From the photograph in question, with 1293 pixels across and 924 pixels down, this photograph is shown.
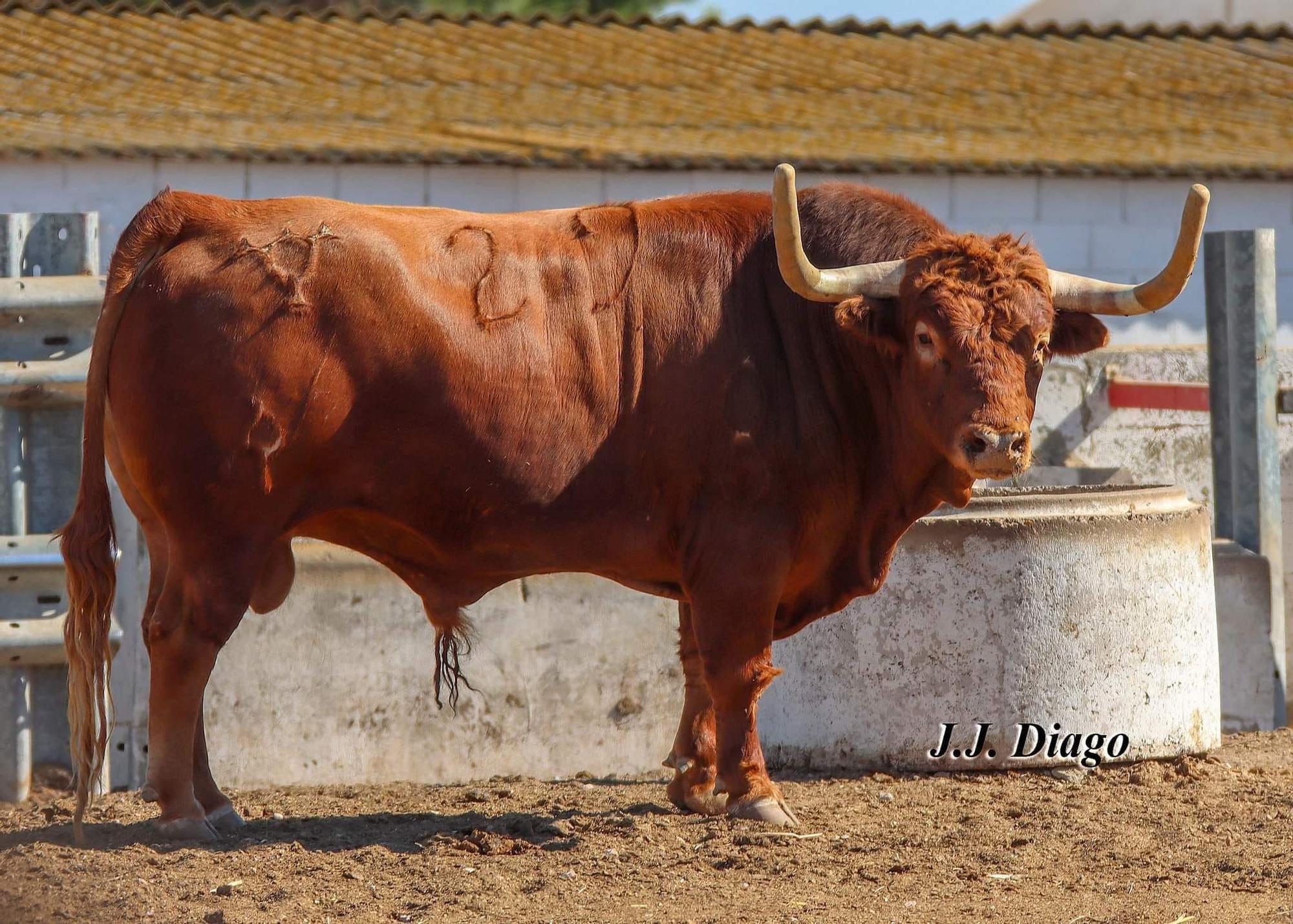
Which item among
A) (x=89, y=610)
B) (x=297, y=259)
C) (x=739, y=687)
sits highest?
(x=297, y=259)

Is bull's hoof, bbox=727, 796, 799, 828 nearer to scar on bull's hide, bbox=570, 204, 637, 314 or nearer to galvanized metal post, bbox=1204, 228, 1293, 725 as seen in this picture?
scar on bull's hide, bbox=570, 204, 637, 314

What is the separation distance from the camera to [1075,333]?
5172 mm

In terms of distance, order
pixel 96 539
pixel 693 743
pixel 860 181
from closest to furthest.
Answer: pixel 96 539 < pixel 693 743 < pixel 860 181

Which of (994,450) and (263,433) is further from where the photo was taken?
(263,433)

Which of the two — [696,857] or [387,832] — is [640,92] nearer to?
[387,832]

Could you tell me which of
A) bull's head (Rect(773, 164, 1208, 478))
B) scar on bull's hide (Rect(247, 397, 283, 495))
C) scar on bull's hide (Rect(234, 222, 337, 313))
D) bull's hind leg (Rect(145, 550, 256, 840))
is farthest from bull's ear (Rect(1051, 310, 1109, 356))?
bull's hind leg (Rect(145, 550, 256, 840))

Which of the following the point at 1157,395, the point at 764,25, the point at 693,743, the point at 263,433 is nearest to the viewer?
the point at 263,433

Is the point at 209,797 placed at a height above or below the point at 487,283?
below

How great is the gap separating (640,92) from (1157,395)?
596 centimetres

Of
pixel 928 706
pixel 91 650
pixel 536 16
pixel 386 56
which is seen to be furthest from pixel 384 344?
pixel 536 16

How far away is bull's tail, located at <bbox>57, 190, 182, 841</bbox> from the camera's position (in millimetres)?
4922

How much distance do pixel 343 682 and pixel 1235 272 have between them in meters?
4.45

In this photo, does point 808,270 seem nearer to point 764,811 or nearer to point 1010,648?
point 764,811
